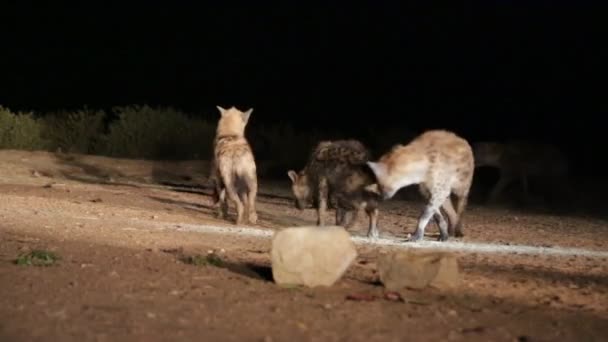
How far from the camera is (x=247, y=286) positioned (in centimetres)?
1052

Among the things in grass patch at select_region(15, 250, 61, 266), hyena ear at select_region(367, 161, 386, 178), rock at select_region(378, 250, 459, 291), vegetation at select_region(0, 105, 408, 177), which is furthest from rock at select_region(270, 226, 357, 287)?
vegetation at select_region(0, 105, 408, 177)

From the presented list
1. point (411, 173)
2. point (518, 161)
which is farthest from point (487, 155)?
point (411, 173)

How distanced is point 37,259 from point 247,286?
2.29 meters

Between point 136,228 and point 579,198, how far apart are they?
12.7 metres

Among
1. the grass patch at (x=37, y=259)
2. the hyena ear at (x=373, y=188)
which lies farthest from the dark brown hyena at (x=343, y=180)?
the grass patch at (x=37, y=259)

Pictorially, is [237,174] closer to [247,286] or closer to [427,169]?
[427,169]

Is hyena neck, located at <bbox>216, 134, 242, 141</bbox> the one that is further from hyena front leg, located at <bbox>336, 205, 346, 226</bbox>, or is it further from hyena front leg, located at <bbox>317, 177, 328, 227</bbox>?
hyena front leg, located at <bbox>336, 205, 346, 226</bbox>

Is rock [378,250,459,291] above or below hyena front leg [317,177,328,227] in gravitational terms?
below

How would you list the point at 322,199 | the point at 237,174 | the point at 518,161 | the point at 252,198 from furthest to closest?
1. the point at 518,161
2. the point at 252,198
3. the point at 237,174
4. the point at 322,199

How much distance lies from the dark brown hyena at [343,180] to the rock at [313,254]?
14.9 ft

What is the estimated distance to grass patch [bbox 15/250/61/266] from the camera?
1146 cm

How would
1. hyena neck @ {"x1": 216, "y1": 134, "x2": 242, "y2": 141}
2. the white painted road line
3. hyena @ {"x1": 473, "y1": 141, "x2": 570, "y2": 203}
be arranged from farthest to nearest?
hyena @ {"x1": 473, "y1": 141, "x2": 570, "y2": 203}
hyena neck @ {"x1": 216, "y1": 134, "x2": 242, "y2": 141}
the white painted road line

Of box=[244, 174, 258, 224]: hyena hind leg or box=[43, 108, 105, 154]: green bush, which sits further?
box=[43, 108, 105, 154]: green bush

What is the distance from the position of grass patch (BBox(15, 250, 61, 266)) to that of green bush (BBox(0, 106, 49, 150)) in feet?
62.1
